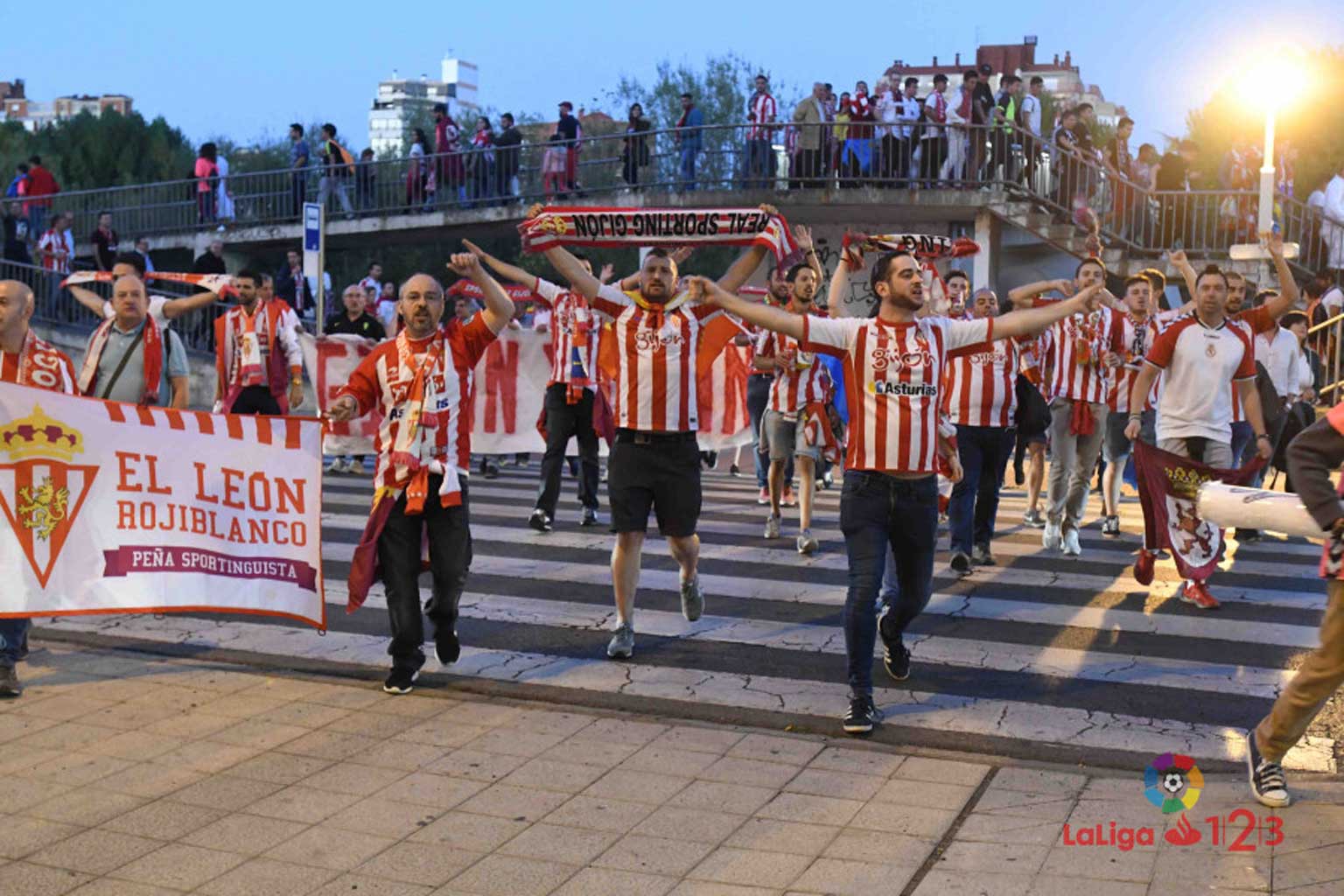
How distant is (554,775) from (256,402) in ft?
21.0

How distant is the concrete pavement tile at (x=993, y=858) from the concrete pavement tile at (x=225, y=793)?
2.39m

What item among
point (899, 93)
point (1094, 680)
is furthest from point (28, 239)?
point (1094, 680)

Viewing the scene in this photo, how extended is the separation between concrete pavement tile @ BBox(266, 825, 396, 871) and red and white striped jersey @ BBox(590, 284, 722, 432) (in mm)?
3131

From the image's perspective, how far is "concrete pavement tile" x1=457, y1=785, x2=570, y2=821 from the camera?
5379mm

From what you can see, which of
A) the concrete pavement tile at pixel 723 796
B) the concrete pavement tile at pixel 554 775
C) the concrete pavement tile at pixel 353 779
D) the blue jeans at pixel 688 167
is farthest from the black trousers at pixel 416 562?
the blue jeans at pixel 688 167

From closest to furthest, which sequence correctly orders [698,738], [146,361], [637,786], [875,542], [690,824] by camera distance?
[690,824], [637,786], [698,738], [875,542], [146,361]

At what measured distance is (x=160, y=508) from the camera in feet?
25.2

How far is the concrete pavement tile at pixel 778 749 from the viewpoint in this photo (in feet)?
19.9

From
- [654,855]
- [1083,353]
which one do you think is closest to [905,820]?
[654,855]

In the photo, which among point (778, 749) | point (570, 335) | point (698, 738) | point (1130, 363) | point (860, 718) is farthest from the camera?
point (570, 335)

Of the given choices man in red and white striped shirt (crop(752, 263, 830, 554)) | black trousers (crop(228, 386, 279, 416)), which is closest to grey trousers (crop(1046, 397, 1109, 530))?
man in red and white striped shirt (crop(752, 263, 830, 554))

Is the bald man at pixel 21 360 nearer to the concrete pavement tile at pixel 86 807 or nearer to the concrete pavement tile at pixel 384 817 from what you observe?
the concrete pavement tile at pixel 86 807

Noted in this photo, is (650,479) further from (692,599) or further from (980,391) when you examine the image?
(980,391)

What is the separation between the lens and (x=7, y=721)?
6520 millimetres
